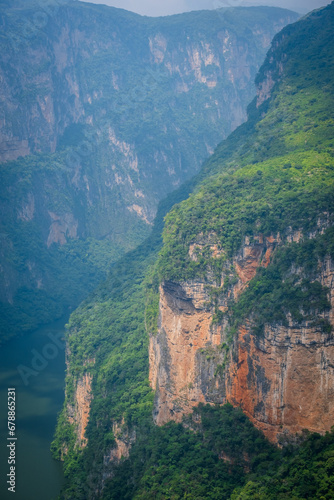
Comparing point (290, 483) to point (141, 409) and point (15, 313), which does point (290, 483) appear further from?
point (15, 313)

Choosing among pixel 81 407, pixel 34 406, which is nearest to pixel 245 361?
pixel 81 407

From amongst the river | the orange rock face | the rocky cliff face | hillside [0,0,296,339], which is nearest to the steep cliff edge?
the rocky cliff face

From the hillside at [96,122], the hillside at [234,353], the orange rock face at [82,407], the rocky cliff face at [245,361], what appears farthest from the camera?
the hillside at [96,122]

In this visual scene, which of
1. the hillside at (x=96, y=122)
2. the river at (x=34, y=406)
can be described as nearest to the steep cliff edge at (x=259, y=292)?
the river at (x=34, y=406)

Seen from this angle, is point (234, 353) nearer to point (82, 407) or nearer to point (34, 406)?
point (82, 407)

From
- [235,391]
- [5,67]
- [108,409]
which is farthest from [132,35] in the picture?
[235,391]

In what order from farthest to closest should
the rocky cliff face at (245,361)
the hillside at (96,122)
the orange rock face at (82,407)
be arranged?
the hillside at (96,122)
the orange rock face at (82,407)
the rocky cliff face at (245,361)

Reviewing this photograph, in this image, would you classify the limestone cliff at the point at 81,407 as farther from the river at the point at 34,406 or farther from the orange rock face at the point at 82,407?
the river at the point at 34,406
